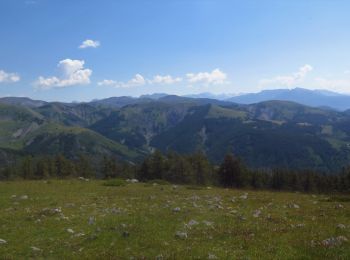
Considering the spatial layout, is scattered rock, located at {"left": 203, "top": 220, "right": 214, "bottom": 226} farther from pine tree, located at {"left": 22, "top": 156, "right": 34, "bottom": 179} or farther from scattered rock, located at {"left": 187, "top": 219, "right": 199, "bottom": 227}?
pine tree, located at {"left": 22, "top": 156, "right": 34, "bottom": 179}

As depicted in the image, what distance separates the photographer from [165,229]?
21.3 m

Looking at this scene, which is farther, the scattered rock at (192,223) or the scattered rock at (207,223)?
the scattered rock at (192,223)

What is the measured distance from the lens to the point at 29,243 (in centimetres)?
1939

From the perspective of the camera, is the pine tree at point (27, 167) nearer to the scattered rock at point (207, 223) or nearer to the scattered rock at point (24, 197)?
the scattered rock at point (24, 197)

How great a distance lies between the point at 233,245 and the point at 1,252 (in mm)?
10998

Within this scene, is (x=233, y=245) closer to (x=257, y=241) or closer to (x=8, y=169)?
(x=257, y=241)

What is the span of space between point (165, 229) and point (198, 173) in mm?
89985

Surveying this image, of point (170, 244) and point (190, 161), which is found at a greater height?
point (170, 244)

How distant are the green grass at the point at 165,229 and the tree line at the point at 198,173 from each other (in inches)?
2483

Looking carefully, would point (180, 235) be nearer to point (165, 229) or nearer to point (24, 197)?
point (165, 229)

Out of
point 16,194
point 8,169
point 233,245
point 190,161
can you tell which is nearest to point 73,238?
point 233,245

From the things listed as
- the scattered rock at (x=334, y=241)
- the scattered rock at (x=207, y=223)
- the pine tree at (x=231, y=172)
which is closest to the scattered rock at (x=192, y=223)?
the scattered rock at (x=207, y=223)

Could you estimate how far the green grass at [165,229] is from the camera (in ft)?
52.7

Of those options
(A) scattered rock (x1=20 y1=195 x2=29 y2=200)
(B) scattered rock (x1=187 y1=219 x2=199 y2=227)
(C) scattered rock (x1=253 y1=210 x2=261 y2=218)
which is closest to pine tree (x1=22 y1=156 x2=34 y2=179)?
(A) scattered rock (x1=20 y1=195 x2=29 y2=200)
